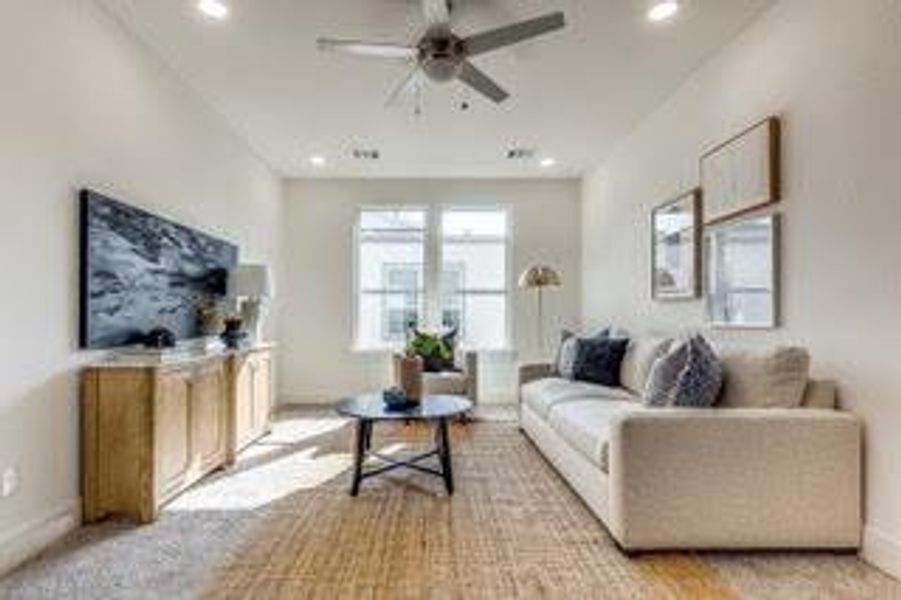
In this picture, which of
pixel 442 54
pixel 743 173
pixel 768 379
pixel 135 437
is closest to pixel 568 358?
pixel 743 173

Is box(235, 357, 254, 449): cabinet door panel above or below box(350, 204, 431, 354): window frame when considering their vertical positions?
below

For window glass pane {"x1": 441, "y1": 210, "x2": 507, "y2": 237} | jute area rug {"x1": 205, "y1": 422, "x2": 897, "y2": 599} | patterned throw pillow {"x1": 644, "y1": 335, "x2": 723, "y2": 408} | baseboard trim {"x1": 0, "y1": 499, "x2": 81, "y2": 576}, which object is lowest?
jute area rug {"x1": 205, "y1": 422, "x2": 897, "y2": 599}

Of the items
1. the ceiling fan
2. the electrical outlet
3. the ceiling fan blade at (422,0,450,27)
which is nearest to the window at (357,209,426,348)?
the ceiling fan

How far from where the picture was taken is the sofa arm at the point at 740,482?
9.47ft

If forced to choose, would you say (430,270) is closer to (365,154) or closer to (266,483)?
(365,154)

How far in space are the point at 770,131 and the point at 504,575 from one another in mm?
2702

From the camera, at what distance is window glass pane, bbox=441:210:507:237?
802 centimetres

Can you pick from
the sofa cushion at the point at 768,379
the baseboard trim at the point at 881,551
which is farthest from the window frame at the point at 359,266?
the baseboard trim at the point at 881,551

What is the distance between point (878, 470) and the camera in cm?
280

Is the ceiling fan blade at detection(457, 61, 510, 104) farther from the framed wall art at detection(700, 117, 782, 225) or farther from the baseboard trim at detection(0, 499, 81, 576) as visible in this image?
the baseboard trim at detection(0, 499, 81, 576)

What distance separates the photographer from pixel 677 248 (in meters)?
4.90

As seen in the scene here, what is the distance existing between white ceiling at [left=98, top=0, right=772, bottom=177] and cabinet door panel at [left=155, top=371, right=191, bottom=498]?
6.78 ft

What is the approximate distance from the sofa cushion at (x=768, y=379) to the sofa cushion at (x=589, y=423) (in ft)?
1.58

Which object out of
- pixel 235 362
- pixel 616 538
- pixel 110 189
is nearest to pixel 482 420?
pixel 235 362
